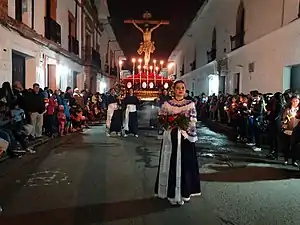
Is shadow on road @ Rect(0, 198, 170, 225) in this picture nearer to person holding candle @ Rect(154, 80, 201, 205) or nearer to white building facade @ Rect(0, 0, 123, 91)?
person holding candle @ Rect(154, 80, 201, 205)

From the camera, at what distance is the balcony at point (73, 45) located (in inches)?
991

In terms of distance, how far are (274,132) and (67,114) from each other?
27.5 feet

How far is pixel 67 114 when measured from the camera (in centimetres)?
1669

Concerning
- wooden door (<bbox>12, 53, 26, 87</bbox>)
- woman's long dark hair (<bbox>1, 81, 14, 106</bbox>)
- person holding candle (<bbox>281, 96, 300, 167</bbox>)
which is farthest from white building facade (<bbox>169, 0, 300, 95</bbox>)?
wooden door (<bbox>12, 53, 26, 87</bbox>)

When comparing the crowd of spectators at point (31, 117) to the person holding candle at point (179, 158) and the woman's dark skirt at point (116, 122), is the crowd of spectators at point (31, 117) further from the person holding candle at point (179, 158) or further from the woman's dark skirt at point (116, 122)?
the person holding candle at point (179, 158)

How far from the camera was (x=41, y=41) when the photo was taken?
58.2 ft

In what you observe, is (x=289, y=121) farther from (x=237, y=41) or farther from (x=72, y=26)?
(x=72, y=26)

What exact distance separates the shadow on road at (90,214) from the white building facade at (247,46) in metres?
9.49

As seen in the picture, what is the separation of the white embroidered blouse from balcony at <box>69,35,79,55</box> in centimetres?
1916

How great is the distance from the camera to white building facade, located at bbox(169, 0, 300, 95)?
50.0ft

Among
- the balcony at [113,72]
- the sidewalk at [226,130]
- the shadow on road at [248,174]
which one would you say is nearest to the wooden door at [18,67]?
the sidewalk at [226,130]

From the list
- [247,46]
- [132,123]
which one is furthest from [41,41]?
[247,46]

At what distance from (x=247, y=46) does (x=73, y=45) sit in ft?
35.3

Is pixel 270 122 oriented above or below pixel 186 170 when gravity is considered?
above
